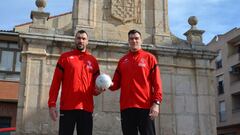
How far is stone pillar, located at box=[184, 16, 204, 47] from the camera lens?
10359 mm

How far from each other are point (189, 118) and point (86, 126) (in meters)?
4.97

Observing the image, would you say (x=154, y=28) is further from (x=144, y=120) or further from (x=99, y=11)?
(x=144, y=120)

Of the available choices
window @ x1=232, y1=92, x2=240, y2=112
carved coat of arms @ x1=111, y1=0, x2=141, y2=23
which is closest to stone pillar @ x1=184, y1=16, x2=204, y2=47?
carved coat of arms @ x1=111, y1=0, x2=141, y2=23

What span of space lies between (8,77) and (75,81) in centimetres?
1958

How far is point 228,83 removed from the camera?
3591 cm

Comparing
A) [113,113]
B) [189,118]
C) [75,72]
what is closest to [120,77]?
[75,72]

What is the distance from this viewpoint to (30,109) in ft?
28.3

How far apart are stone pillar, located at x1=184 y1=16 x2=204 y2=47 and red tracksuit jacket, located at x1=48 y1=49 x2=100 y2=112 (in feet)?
17.6

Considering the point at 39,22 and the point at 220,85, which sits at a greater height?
the point at 220,85

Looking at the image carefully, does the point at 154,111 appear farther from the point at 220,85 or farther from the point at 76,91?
the point at 220,85

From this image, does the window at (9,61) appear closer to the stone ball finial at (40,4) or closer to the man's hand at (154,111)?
the stone ball finial at (40,4)

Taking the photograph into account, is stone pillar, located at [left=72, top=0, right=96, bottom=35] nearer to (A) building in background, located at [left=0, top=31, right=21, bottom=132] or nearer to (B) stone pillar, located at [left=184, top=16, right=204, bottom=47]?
(B) stone pillar, located at [left=184, top=16, right=204, bottom=47]

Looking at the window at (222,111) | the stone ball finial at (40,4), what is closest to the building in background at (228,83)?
the window at (222,111)

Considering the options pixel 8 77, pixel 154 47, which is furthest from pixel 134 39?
pixel 8 77
